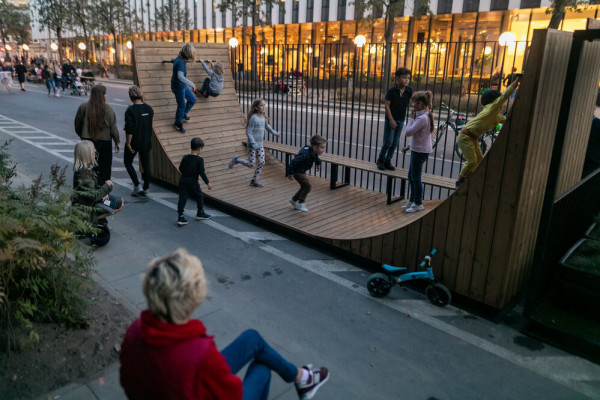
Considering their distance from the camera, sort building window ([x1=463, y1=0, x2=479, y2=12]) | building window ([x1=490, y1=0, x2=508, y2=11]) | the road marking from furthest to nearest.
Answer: building window ([x1=463, y1=0, x2=479, y2=12]) < building window ([x1=490, y1=0, x2=508, y2=11]) < the road marking

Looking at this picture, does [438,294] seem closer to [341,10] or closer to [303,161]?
[303,161]

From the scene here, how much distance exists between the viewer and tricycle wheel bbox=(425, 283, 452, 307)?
4.89m

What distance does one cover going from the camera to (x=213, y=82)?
401 inches

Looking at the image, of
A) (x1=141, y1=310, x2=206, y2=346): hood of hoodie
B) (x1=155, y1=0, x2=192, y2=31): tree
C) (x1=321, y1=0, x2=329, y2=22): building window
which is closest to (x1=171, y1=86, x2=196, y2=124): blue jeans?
(x1=141, y1=310, x2=206, y2=346): hood of hoodie

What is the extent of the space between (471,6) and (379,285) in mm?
34721

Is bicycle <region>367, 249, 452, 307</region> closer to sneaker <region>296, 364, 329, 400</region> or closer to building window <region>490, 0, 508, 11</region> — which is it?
sneaker <region>296, 364, 329, 400</region>

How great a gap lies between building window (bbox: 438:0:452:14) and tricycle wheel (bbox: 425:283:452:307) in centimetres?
3525

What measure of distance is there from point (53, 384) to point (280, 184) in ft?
19.3

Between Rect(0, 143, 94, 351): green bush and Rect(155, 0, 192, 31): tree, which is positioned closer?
Rect(0, 143, 94, 351): green bush

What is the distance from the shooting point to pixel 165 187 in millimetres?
9477

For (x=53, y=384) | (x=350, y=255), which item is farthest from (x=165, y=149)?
(x=53, y=384)

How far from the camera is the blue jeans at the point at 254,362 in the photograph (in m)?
2.68

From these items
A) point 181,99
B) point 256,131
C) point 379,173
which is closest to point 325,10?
point 181,99

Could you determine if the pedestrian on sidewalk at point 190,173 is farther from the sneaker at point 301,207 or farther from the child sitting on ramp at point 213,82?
the child sitting on ramp at point 213,82
